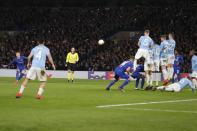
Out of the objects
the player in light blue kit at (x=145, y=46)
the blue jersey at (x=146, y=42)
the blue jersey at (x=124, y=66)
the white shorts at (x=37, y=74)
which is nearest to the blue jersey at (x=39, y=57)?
the white shorts at (x=37, y=74)

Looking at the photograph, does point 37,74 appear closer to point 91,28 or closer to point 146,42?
point 146,42

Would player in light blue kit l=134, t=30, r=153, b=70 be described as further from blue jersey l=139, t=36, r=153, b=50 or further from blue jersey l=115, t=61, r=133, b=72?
blue jersey l=115, t=61, r=133, b=72

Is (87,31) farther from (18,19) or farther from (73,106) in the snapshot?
(73,106)

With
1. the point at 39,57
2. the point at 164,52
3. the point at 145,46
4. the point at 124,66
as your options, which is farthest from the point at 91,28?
the point at 39,57

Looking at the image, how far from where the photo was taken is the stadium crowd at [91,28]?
41375 mm

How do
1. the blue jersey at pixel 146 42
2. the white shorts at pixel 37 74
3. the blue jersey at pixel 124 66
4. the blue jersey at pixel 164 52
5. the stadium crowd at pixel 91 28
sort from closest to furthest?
1. the white shorts at pixel 37 74
2. the blue jersey at pixel 124 66
3. the blue jersey at pixel 146 42
4. the blue jersey at pixel 164 52
5. the stadium crowd at pixel 91 28

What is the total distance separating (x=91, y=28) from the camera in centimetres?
4650

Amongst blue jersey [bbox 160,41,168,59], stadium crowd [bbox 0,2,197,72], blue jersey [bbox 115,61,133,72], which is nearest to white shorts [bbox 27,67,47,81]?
blue jersey [bbox 115,61,133,72]

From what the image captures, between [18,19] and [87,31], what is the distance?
9.95m

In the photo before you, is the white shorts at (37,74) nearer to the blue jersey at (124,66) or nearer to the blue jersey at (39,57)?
the blue jersey at (39,57)

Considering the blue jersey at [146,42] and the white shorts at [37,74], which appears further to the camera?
the blue jersey at [146,42]

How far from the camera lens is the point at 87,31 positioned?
151 ft

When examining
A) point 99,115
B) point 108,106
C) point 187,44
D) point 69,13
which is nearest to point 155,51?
point 108,106

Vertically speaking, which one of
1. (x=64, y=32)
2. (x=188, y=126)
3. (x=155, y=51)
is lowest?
(x=188, y=126)
